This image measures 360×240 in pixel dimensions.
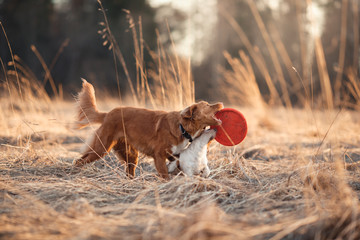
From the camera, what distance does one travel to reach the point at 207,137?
2.78 meters

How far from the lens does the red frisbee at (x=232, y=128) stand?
9.41 ft

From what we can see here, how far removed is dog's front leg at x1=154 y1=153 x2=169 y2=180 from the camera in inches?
107

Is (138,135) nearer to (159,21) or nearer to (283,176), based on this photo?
(283,176)

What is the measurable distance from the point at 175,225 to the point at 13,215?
40.4 inches

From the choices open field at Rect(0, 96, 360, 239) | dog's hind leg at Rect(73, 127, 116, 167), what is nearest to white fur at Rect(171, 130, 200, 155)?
open field at Rect(0, 96, 360, 239)

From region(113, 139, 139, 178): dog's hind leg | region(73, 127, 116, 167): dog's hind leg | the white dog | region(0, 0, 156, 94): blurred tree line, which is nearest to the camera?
the white dog

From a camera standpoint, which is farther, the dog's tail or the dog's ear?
the dog's tail

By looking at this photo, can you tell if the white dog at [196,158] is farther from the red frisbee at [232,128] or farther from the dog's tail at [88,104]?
the dog's tail at [88,104]

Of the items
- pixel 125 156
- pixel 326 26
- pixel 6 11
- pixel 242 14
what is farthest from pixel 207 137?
pixel 6 11

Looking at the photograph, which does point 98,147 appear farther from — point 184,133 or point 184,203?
point 184,203

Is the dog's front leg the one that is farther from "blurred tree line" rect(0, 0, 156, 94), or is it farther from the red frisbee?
"blurred tree line" rect(0, 0, 156, 94)

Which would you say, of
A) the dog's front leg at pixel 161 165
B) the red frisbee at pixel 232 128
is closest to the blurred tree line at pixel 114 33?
the red frisbee at pixel 232 128

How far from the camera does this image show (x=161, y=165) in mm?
2768

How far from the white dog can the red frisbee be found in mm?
134
